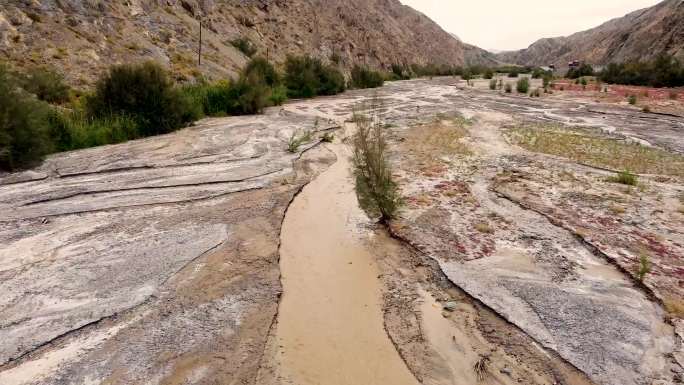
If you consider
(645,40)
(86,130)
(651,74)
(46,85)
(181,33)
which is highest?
(645,40)

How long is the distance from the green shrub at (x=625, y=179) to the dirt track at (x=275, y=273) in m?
0.27

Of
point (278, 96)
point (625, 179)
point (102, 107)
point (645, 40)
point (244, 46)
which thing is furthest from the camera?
point (645, 40)

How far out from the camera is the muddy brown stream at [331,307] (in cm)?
329

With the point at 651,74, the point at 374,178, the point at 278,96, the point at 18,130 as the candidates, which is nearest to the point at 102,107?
the point at 18,130

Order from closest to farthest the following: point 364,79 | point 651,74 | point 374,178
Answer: point 374,178 < point 651,74 < point 364,79

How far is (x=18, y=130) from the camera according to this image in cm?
785

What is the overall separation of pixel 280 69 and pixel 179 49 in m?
8.90

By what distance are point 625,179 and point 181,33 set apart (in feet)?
73.6

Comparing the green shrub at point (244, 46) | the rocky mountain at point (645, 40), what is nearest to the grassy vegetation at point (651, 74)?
the rocky mountain at point (645, 40)

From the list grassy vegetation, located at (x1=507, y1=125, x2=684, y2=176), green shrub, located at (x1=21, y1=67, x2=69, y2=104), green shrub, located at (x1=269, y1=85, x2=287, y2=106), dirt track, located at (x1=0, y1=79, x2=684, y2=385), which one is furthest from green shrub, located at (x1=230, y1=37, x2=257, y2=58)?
dirt track, located at (x1=0, y1=79, x2=684, y2=385)

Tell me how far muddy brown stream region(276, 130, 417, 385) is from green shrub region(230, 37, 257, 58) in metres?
24.0

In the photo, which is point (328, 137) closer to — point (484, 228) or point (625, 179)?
point (484, 228)

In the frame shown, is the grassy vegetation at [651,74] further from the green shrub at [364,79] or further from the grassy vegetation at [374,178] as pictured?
the grassy vegetation at [374,178]

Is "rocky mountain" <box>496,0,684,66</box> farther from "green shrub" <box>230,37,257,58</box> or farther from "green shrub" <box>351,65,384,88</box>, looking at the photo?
"green shrub" <box>230,37,257,58</box>
